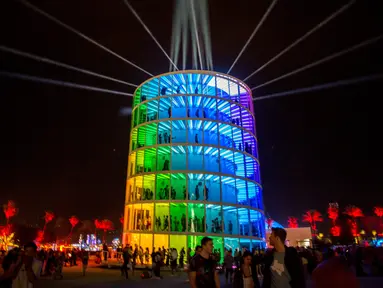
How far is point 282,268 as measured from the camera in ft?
13.8

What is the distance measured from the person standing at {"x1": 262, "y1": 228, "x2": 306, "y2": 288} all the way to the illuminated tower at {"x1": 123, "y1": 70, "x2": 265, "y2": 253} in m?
22.4

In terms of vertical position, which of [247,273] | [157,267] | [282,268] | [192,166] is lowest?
[157,267]

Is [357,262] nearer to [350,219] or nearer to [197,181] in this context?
[197,181]

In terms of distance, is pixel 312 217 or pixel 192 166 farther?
pixel 312 217

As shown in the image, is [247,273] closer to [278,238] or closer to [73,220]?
[278,238]

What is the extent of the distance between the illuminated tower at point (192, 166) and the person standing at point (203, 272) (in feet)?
72.9

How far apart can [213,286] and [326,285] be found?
1.83 metres

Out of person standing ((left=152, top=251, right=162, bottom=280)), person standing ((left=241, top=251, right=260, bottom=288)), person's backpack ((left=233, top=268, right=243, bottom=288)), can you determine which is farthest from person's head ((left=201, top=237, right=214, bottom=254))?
person standing ((left=152, top=251, right=162, bottom=280))

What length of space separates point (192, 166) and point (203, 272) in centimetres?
2490

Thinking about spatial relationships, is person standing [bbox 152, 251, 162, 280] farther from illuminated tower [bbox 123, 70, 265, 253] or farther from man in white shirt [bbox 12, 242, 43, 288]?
man in white shirt [bbox 12, 242, 43, 288]

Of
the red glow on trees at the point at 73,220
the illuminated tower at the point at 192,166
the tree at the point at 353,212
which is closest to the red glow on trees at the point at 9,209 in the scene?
the red glow on trees at the point at 73,220

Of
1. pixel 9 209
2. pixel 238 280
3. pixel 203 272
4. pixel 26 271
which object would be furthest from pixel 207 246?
Answer: pixel 9 209

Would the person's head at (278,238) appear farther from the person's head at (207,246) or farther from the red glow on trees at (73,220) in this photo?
the red glow on trees at (73,220)

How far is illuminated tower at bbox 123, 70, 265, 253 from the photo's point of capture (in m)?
27.2
